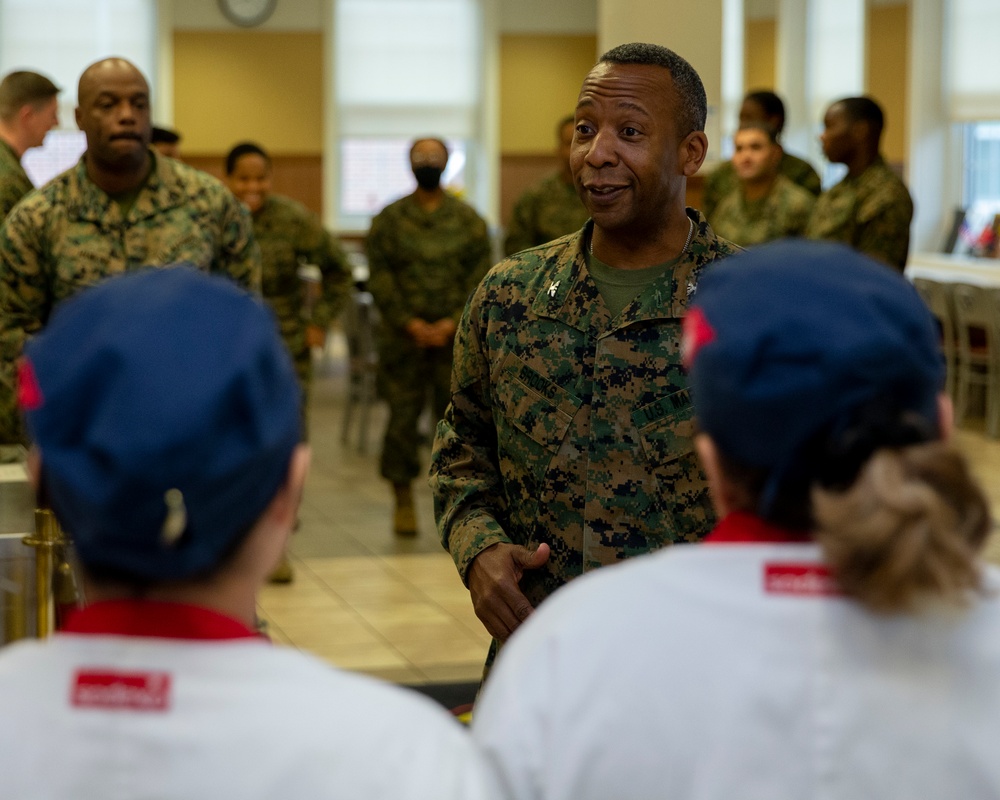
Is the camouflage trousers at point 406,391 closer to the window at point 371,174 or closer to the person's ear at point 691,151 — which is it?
the person's ear at point 691,151

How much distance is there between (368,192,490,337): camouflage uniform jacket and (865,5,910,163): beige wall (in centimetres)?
817

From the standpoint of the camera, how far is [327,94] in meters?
15.6

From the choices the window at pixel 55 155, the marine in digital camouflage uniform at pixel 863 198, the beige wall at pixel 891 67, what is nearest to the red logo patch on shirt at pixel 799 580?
the marine in digital camouflage uniform at pixel 863 198

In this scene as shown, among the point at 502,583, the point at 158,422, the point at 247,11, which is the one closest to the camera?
the point at 158,422

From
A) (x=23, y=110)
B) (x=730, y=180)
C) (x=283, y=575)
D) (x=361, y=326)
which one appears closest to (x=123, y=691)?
(x=283, y=575)

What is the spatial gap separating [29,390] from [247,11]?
590 inches

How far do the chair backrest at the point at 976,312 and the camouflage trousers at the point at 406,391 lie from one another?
4.01m

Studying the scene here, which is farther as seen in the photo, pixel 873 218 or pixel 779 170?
pixel 779 170

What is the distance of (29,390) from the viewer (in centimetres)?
105

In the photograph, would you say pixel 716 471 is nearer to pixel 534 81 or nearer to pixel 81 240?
pixel 81 240

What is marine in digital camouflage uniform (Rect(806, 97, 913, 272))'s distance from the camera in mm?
7223

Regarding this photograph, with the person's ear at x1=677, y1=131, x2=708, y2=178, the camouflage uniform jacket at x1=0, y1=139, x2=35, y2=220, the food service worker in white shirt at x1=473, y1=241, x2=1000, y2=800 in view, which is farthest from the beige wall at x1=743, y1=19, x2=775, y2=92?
the food service worker in white shirt at x1=473, y1=241, x2=1000, y2=800

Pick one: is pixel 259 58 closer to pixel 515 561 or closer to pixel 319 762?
pixel 515 561

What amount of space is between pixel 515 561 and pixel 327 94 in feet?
45.8
